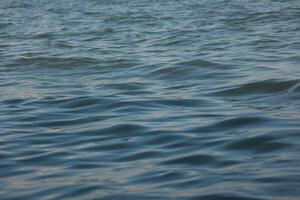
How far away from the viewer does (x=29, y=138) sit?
7020mm

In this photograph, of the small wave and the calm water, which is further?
the small wave

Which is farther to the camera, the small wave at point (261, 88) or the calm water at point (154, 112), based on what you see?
the small wave at point (261, 88)

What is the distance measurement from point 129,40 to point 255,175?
32.3 ft

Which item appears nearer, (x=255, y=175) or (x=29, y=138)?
(x=255, y=175)

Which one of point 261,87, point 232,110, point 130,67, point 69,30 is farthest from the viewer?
point 69,30

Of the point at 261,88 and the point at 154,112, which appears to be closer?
the point at 154,112

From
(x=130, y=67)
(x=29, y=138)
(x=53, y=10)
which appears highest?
(x=29, y=138)

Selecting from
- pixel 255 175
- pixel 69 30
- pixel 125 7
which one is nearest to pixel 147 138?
pixel 255 175

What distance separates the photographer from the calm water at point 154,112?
17.6ft

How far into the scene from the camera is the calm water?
5.38m

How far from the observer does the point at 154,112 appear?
314 inches

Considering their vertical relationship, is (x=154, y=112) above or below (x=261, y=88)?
above

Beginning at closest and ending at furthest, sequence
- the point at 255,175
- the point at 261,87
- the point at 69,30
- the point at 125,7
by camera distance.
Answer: the point at 255,175, the point at 261,87, the point at 69,30, the point at 125,7

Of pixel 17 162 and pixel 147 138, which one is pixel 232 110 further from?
pixel 17 162
